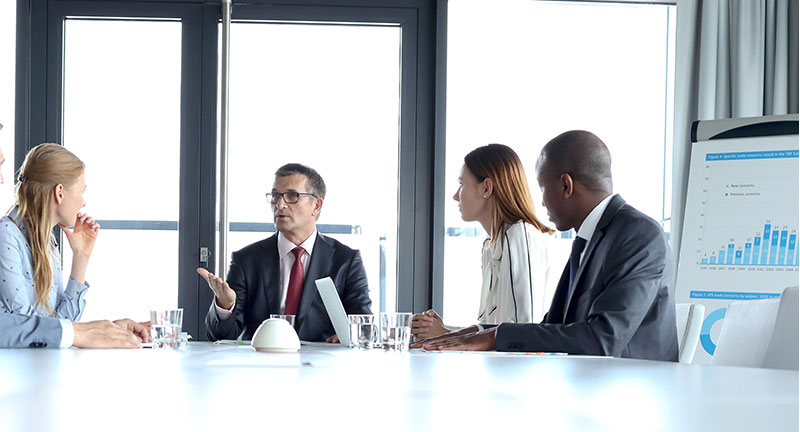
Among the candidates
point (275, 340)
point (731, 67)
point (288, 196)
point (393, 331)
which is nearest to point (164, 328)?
point (275, 340)

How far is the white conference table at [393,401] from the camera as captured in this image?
1.33 feet

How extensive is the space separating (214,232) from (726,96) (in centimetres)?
301

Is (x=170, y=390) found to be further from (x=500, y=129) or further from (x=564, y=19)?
(x=564, y=19)

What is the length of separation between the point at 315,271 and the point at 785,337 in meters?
2.17

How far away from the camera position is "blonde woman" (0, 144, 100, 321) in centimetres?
253

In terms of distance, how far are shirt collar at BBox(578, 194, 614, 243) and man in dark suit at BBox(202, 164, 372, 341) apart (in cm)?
118

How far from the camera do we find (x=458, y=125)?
471cm

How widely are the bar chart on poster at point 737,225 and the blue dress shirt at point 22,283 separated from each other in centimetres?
277

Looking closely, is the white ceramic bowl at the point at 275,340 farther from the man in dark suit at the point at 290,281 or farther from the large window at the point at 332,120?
the large window at the point at 332,120

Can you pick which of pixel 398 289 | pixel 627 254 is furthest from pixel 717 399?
pixel 398 289

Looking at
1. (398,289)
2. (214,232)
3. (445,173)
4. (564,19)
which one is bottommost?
(398,289)

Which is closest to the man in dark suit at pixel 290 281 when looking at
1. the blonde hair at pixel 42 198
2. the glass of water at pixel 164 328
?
the blonde hair at pixel 42 198

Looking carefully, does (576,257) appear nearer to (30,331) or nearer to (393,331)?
(393,331)

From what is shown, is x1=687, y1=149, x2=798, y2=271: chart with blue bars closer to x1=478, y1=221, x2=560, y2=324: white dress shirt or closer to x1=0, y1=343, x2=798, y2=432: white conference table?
x1=478, y1=221, x2=560, y2=324: white dress shirt
